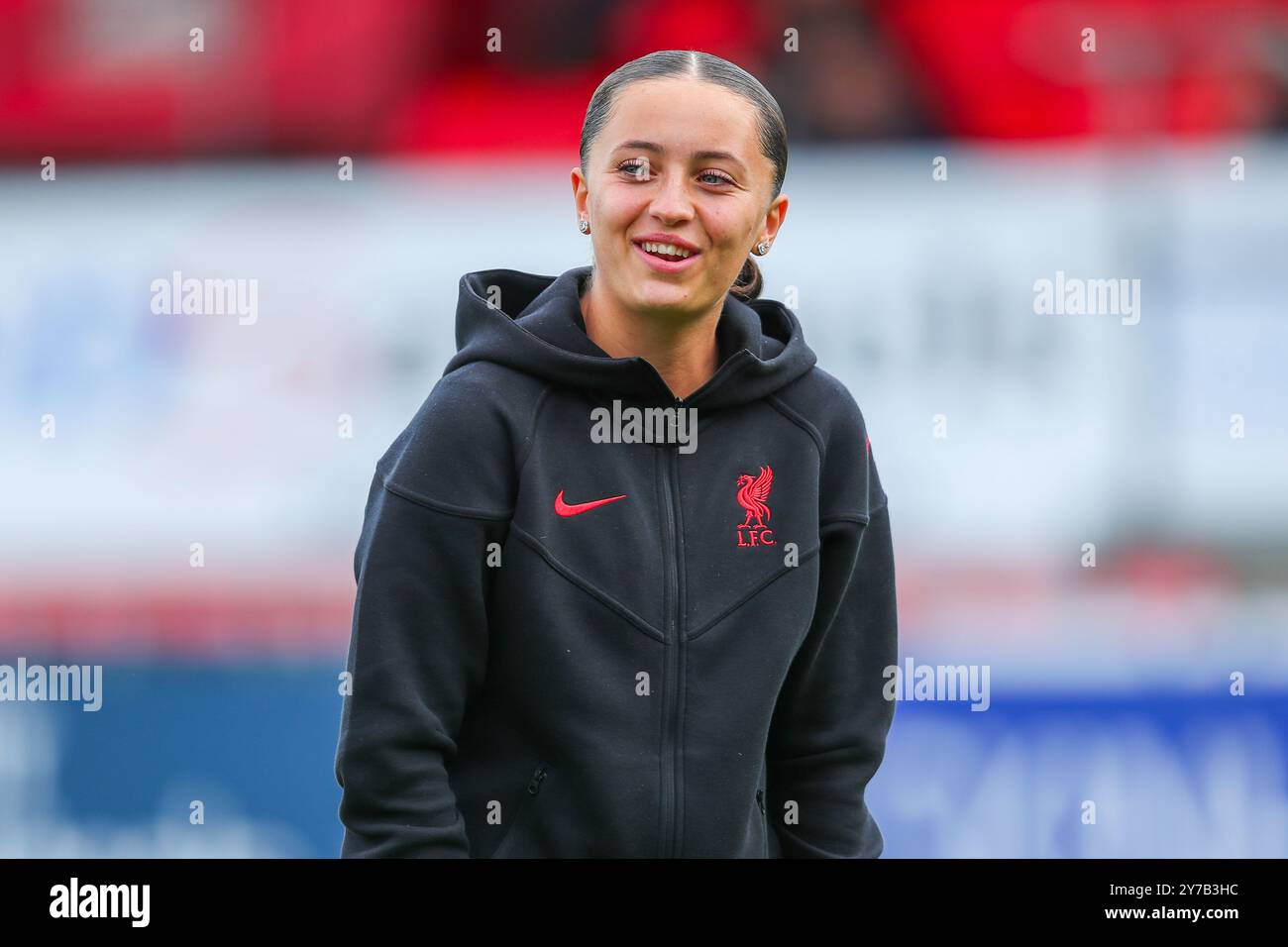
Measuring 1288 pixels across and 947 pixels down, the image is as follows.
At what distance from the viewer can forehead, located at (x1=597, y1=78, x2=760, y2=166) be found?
149cm

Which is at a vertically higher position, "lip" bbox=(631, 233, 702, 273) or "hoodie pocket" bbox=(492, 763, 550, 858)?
"lip" bbox=(631, 233, 702, 273)

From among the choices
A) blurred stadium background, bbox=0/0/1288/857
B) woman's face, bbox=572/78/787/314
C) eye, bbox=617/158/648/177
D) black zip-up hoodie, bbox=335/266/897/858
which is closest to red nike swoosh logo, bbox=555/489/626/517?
black zip-up hoodie, bbox=335/266/897/858

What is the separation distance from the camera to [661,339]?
1603 mm

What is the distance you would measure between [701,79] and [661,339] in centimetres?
29

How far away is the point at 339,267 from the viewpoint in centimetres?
353

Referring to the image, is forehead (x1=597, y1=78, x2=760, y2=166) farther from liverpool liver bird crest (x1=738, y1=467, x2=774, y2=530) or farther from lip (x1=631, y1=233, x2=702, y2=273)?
liverpool liver bird crest (x1=738, y1=467, x2=774, y2=530)

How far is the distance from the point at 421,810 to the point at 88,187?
8.83 feet

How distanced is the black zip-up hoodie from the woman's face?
0.32ft

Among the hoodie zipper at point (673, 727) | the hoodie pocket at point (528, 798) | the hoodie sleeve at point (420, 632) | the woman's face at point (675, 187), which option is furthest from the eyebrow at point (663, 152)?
the hoodie pocket at point (528, 798)

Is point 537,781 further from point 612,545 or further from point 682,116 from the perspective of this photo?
point 682,116

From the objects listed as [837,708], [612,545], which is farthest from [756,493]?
[837,708]

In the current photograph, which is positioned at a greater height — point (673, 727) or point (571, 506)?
point (571, 506)

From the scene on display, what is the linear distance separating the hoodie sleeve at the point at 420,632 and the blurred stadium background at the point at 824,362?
2.05 metres

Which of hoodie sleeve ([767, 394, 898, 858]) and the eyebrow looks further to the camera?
hoodie sleeve ([767, 394, 898, 858])
